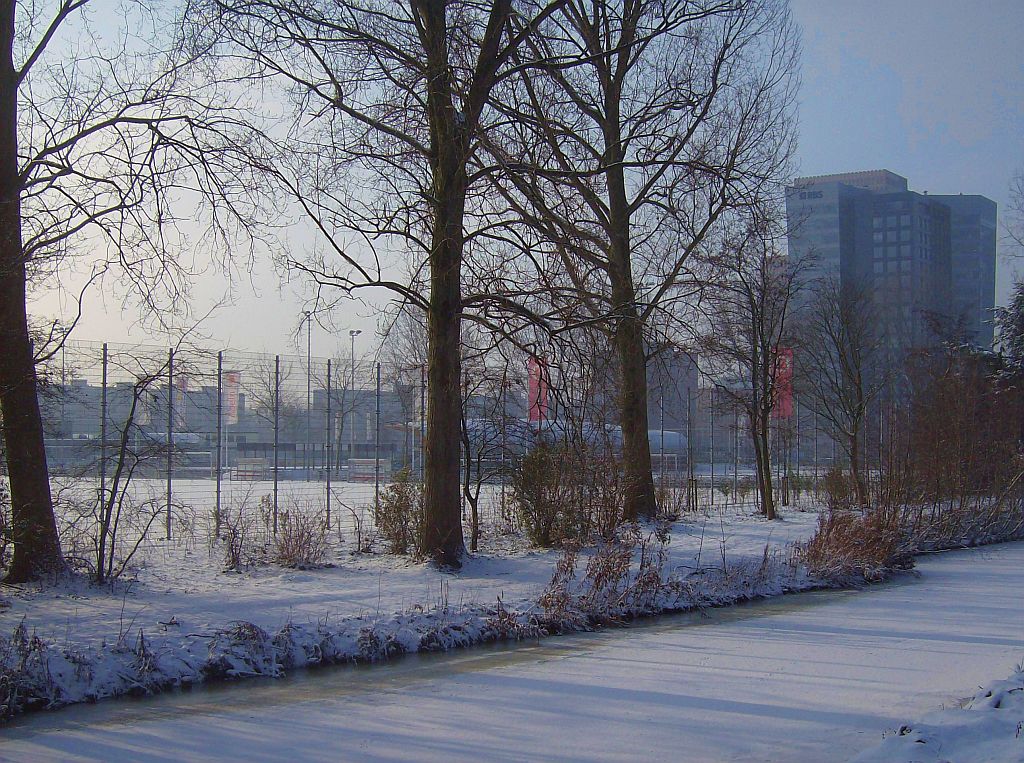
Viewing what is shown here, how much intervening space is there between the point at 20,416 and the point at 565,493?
8.66m

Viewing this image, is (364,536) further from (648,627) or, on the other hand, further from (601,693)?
(601,693)

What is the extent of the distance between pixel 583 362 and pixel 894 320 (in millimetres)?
57808

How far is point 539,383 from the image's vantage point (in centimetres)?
1531

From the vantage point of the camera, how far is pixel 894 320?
66.6 m

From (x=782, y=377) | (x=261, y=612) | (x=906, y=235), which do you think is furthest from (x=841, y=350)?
(x=906, y=235)

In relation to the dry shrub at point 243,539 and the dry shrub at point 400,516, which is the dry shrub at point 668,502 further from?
the dry shrub at point 243,539

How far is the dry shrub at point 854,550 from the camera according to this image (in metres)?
15.4

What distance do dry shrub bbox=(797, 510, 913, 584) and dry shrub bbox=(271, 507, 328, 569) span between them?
7.97 m

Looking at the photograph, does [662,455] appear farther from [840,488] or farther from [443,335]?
[443,335]

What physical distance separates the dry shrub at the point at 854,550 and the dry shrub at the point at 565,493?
3373 mm

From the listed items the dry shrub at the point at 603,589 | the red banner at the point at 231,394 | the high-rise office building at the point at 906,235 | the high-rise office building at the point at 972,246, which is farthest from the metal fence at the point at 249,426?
the high-rise office building at the point at 972,246

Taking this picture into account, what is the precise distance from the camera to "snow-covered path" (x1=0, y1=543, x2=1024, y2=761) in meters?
6.57

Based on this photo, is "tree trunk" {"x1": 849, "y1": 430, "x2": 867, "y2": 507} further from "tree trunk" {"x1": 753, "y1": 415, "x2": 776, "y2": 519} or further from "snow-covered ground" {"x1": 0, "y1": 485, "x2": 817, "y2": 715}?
"snow-covered ground" {"x1": 0, "y1": 485, "x2": 817, "y2": 715}

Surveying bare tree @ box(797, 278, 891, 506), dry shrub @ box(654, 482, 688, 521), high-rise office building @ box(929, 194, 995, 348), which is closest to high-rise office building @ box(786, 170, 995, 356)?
high-rise office building @ box(929, 194, 995, 348)
